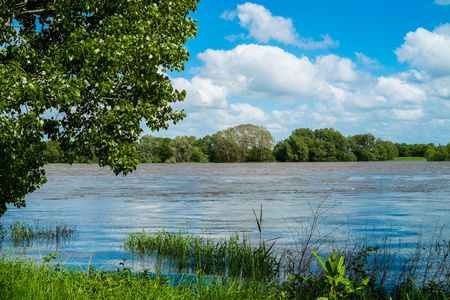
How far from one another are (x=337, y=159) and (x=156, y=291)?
7500 inches

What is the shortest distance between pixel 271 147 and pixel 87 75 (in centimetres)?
16858

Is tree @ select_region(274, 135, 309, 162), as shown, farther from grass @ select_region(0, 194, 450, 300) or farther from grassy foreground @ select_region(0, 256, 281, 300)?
grassy foreground @ select_region(0, 256, 281, 300)

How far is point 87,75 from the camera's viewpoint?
9.95 metres

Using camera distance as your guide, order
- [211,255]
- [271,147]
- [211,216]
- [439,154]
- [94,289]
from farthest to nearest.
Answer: [271,147] → [439,154] → [211,216] → [211,255] → [94,289]

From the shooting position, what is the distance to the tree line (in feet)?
559

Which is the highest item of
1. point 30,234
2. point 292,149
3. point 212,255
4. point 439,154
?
point 292,149

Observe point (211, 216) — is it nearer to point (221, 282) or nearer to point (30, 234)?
point (30, 234)

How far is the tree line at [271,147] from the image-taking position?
559ft

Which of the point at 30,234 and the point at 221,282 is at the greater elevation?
the point at 221,282

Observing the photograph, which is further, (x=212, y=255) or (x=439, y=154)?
(x=439, y=154)

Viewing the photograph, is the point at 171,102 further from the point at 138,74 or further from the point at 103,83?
the point at 103,83

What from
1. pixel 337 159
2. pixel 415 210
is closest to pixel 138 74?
pixel 415 210

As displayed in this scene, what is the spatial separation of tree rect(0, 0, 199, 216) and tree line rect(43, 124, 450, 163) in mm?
156604

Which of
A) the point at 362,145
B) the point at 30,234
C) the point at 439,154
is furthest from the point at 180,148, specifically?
the point at 30,234
